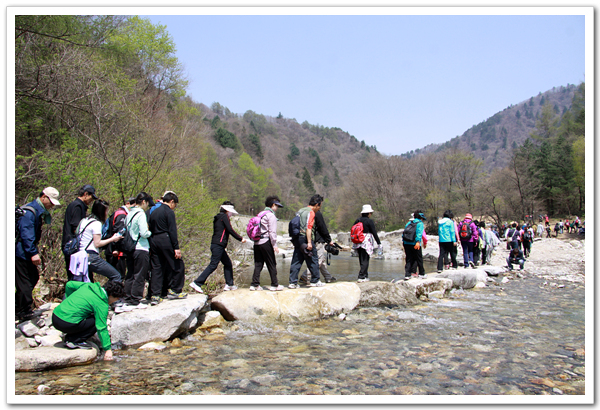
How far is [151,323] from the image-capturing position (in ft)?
16.8

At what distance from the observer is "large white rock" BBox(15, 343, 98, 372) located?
4.08m

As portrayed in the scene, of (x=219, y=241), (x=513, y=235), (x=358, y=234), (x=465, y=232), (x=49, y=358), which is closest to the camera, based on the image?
(x=49, y=358)

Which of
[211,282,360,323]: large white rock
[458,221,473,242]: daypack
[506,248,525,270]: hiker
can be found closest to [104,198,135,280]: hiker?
[211,282,360,323]: large white rock

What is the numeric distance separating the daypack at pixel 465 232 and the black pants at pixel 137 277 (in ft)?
32.3

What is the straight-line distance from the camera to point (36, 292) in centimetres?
641

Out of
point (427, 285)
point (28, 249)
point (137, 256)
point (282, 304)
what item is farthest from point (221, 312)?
point (427, 285)

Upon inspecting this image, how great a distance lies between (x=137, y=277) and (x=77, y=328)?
1.14 meters

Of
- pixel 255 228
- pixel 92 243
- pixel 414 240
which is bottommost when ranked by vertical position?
pixel 414 240

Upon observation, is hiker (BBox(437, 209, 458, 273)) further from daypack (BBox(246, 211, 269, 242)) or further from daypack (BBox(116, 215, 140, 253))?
daypack (BBox(116, 215, 140, 253))

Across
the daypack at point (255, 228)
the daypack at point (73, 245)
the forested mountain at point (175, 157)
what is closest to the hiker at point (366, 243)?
the daypack at point (255, 228)

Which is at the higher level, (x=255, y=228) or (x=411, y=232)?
(x=255, y=228)

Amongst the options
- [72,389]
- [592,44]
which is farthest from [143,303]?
[592,44]

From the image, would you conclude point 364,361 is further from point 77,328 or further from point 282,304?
point 77,328

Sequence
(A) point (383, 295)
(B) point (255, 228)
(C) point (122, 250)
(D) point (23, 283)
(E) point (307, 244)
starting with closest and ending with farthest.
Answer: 1. (D) point (23, 283)
2. (C) point (122, 250)
3. (B) point (255, 228)
4. (E) point (307, 244)
5. (A) point (383, 295)
